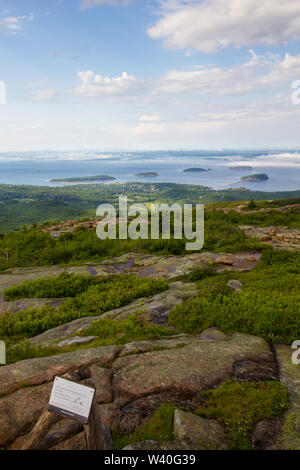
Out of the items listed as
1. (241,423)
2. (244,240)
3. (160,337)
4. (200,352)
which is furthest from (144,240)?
(241,423)

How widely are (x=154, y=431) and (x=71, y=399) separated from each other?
2.20m

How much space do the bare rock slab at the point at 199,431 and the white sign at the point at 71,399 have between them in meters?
2.12

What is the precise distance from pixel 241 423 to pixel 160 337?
13.9 feet

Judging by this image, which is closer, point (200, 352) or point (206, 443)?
point (206, 443)

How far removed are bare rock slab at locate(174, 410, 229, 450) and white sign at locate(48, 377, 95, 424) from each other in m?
2.12

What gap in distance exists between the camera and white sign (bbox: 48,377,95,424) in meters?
4.10

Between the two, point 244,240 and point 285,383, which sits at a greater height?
point 244,240

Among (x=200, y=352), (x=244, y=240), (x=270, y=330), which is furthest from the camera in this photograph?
(x=244, y=240)

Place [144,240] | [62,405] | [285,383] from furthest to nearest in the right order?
[144,240] → [285,383] → [62,405]

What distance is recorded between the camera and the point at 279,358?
823cm

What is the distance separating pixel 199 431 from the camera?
527 cm

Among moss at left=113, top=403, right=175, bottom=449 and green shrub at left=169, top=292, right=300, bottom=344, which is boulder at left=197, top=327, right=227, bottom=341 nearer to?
green shrub at left=169, top=292, right=300, bottom=344

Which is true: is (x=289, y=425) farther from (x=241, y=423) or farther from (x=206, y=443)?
(x=206, y=443)

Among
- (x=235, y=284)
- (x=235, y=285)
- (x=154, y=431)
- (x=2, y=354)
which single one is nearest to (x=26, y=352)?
(x=2, y=354)
